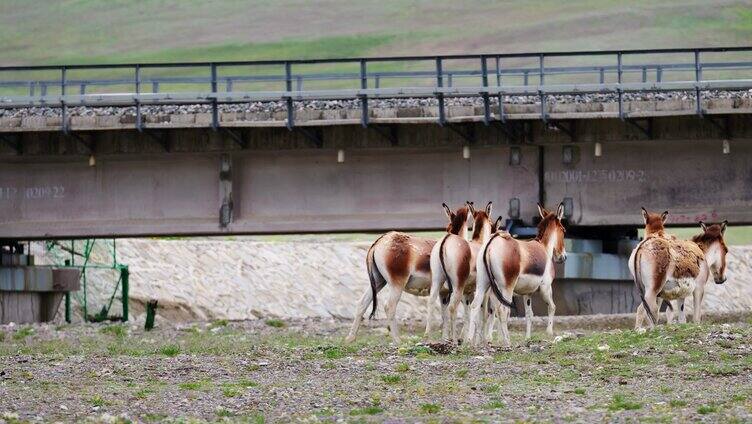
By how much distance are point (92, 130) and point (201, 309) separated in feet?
32.4

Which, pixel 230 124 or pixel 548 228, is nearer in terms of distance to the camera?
pixel 548 228

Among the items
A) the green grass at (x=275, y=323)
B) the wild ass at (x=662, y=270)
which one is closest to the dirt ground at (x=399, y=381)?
the wild ass at (x=662, y=270)

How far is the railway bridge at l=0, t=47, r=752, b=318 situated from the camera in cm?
4284

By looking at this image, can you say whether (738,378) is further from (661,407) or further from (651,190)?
(651,190)

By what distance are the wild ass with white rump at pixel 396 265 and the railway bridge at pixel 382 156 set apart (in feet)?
40.5

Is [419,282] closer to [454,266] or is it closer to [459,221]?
[459,221]

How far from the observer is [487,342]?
28.1 meters

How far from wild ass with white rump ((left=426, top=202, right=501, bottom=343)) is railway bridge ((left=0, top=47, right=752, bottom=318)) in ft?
42.1

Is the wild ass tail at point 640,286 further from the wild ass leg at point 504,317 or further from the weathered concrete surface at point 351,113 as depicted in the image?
the weathered concrete surface at point 351,113

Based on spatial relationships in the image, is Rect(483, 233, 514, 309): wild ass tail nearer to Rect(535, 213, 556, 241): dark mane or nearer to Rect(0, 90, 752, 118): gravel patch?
Rect(535, 213, 556, 241): dark mane

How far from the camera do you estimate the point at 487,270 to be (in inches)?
1080

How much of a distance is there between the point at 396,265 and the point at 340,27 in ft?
231

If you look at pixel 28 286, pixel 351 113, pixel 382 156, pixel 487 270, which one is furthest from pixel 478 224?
pixel 28 286

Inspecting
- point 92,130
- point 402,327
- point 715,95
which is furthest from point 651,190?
point 92,130
